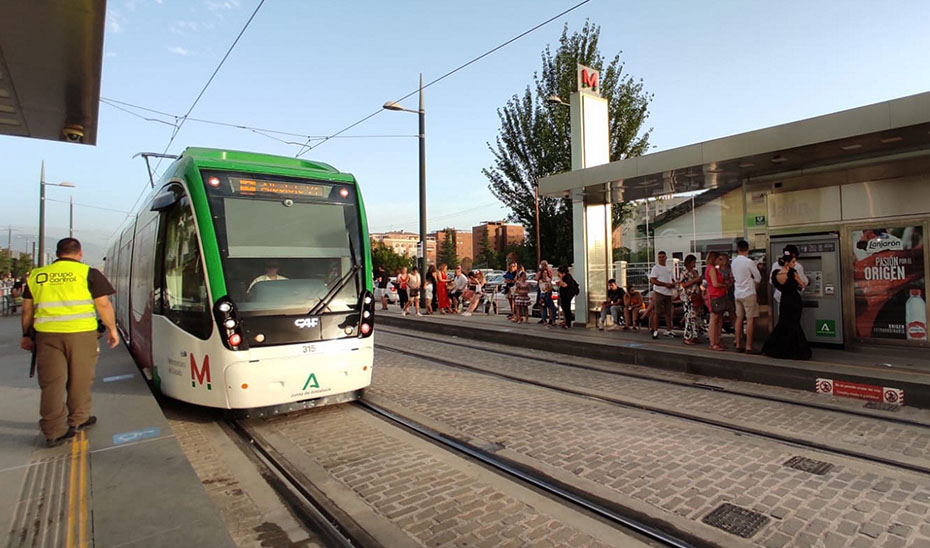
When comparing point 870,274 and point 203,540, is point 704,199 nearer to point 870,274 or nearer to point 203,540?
point 870,274

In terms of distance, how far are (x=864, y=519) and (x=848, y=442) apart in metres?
1.82

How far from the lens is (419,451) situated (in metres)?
4.92

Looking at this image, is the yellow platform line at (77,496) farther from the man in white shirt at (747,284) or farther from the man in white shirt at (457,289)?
the man in white shirt at (457,289)

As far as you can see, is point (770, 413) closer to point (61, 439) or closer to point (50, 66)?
point (61, 439)

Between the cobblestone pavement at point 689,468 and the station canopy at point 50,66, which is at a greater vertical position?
the station canopy at point 50,66

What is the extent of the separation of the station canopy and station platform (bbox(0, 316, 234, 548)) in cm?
444

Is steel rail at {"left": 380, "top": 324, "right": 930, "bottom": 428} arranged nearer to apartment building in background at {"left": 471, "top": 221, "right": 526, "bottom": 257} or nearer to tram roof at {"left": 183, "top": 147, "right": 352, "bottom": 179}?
tram roof at {"left": 183, "top": 147, "right": 352, "bottom": 179}

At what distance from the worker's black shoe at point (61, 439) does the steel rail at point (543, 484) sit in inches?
115

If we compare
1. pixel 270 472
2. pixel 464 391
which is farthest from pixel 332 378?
pixel 464 391

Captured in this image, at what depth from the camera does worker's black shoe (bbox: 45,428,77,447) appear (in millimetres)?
Result: 4461

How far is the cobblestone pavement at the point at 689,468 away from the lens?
3.46 meters

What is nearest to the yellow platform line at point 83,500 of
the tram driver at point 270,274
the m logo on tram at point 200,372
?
the m logo on tram at point 200,372

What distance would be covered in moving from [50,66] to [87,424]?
17.8 ft

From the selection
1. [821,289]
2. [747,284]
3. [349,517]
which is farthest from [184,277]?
[821,289]
